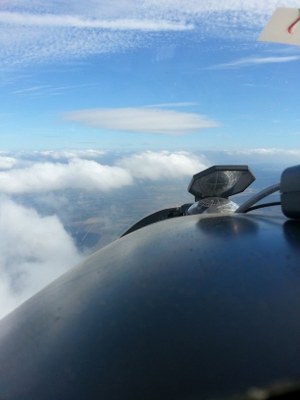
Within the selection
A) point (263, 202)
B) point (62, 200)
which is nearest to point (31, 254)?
point (62, 200)

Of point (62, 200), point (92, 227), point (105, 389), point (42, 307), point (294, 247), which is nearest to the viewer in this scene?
point (105, 389)

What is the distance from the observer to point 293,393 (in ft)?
2.00

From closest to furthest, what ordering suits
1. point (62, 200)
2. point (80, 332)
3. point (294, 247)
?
1. point (80, 332)
2. point (294, 247)
3. point (62, 200)

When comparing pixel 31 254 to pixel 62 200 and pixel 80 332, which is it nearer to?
pixel 62 200

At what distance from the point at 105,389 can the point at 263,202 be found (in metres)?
1.29

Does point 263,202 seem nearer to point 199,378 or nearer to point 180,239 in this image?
point 180,239

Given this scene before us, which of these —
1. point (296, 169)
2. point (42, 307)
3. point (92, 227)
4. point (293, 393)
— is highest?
point (92, 227)

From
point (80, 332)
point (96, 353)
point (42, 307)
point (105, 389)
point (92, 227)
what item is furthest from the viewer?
point (92, 227)

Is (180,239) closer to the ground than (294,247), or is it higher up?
higher up

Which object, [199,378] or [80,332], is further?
[80,332]

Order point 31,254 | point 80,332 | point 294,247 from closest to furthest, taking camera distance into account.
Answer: point 80,332 < point 294,247 < point 31,254

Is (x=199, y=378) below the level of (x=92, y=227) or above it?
below

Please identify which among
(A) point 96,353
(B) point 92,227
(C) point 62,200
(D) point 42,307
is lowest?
(A) point 96,353

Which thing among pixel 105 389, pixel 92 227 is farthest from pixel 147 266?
pixel 92 227
